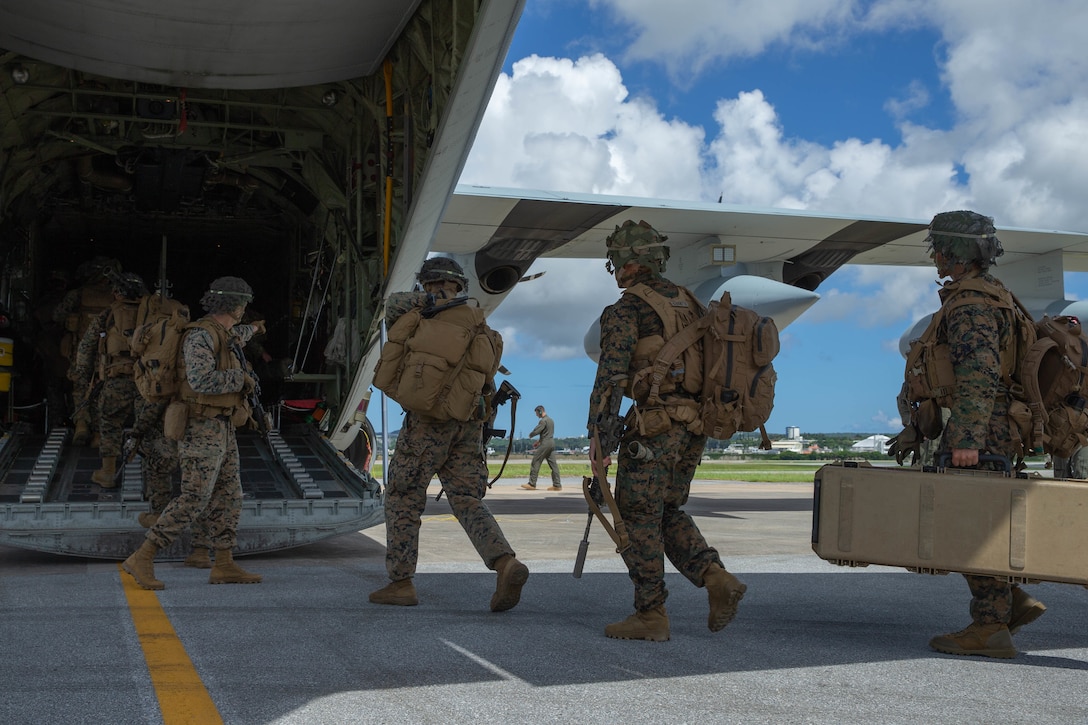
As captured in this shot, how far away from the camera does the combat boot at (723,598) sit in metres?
4.00

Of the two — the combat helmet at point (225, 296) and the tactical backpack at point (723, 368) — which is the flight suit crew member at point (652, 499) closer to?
the tactical backpack at point (723, 368)

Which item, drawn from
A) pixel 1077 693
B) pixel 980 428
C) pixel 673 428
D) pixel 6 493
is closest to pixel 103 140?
pixel 6 493

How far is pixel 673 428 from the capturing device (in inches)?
165

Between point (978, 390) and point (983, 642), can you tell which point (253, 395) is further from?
A: point (983, 642)

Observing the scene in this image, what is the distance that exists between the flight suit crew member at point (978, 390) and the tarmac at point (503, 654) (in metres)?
0.11

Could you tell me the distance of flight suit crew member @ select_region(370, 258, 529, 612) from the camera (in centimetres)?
483

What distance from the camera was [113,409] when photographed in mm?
7422

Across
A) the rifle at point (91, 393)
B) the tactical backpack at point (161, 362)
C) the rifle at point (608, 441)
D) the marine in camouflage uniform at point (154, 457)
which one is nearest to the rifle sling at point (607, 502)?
the rifle at point (608, 441)

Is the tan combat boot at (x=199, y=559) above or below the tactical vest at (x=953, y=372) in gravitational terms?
below

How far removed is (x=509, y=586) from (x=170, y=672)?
66.2 inches

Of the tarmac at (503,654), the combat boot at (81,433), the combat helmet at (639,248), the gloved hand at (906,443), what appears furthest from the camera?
the combat boot at (81,433)

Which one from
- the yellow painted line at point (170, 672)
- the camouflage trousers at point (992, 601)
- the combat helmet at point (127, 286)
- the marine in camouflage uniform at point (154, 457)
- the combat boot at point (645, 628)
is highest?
the combat helmet at point (127, 286)

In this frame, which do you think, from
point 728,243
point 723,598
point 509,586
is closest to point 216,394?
point 509,586

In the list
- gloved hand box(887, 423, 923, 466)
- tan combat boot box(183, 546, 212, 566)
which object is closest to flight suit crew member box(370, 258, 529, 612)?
gloved hand box(887, 423, 923, 466)
